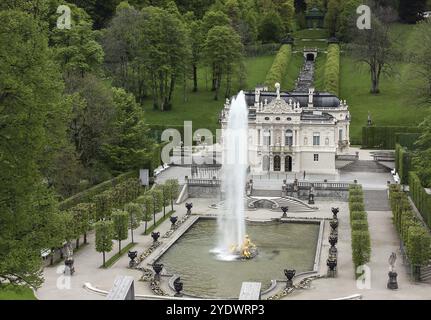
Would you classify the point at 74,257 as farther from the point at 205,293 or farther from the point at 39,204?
the point at 39,204

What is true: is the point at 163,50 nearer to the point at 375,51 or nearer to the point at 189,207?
the point at 375,51

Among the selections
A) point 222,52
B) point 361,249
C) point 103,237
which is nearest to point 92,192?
point 103,237

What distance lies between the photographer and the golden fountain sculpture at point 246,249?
147 ft

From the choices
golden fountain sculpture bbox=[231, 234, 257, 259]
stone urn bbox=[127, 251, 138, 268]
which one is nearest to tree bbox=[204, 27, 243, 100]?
golden fountain sculpture bbox=[231, 234, 257, 259]

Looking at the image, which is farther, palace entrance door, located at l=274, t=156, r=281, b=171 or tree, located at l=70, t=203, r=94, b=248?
palace entrance door, located at l=274, t=156, r=281, b=171

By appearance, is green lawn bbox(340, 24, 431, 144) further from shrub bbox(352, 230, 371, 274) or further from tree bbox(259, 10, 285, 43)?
shrub bbox(352, 230, 371, 274)

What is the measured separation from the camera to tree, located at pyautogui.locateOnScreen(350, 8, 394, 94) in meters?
101

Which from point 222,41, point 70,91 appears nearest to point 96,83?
point 70,91

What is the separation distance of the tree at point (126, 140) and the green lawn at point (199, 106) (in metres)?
23.0

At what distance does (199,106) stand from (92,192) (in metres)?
43.5

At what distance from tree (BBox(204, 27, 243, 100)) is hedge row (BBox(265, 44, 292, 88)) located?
5309 millimetres

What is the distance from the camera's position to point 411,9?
448ft

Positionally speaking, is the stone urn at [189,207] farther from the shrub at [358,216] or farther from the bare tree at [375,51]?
the bare tree at [375,51]

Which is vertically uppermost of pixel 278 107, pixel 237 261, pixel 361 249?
pixel 278 107
